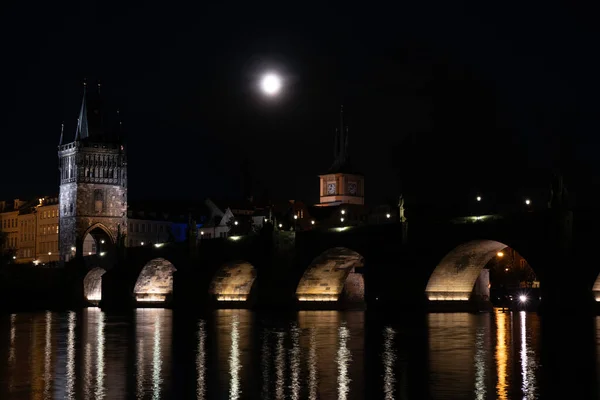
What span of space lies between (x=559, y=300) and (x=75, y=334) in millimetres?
28779

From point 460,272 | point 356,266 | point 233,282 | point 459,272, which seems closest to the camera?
point 459,272

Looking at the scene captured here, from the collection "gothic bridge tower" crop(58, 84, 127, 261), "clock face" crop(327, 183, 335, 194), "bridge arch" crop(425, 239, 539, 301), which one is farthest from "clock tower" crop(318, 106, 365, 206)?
"bridge arch" crop(425, 239, 539, 301)

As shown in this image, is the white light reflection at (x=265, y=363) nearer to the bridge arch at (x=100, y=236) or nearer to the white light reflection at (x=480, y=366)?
the white light reflection at (x=480, y=366)

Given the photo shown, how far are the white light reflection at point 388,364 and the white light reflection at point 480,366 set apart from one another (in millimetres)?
2286

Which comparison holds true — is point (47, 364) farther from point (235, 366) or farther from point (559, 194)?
point (559, 194)

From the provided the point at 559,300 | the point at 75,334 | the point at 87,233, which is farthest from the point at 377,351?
the point at 87,233

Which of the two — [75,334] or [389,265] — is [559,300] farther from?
[75,334]

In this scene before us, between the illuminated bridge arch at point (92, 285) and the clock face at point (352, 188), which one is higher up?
the clock face at point (352, 188)

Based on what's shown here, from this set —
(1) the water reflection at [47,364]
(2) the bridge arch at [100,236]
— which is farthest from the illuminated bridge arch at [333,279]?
(2) the bridge arch at [100,236]

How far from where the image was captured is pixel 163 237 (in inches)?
6811

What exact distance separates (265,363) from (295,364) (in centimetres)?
107

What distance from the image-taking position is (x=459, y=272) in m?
75.6

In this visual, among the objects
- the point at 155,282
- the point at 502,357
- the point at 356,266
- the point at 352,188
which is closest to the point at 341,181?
the point at 352,188

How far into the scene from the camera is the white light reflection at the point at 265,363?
27347mm
